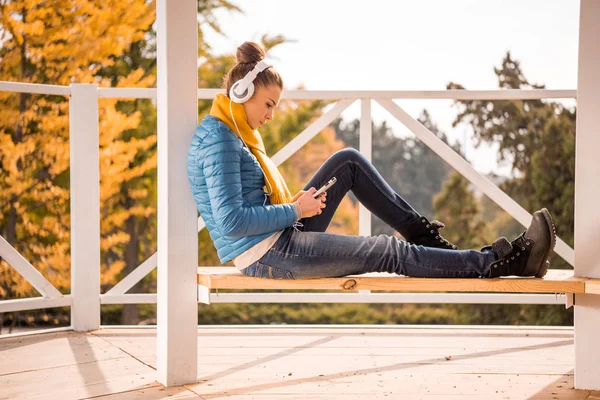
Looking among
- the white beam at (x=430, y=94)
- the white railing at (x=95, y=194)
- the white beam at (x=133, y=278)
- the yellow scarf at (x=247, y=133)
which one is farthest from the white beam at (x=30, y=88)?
the yellow scarf at (x=247, y=133)

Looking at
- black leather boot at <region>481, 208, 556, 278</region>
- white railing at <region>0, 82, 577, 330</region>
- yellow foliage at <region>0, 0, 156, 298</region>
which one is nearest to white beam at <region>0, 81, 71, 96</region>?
white railing at <region>0, 82, 577, 330</region>

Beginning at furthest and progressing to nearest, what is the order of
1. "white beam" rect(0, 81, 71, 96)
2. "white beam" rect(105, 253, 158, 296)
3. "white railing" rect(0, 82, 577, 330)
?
1. "white beam" rect(105, 253, 158, 296)
2. "white railing" rect(0, 82, 577, 330)
3. "white beam" rect(0, 81, 71, 96)

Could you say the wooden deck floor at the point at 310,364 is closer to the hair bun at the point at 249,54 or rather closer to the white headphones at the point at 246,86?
the white headphones at the point at 246,86

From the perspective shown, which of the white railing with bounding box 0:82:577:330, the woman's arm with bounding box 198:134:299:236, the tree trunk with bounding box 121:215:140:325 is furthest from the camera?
the tree trunk with bounding box 121:215:140:325

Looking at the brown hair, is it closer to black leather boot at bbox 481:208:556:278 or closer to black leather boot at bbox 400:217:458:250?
black leather boot at bbox 400:217:458:250

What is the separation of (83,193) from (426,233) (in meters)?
1.70

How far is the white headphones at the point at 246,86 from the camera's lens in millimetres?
2312

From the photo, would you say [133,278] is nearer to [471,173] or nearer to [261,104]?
A: [261,104]

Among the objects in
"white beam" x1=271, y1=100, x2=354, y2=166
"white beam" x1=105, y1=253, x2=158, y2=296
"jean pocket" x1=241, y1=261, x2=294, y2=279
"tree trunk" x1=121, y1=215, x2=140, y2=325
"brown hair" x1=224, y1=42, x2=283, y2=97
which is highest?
"brown hair" x1=224, y1=42, x2=283, y2=97

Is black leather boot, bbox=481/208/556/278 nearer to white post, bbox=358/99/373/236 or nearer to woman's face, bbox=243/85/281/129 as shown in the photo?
woman's face, bbox=243/85/281/129

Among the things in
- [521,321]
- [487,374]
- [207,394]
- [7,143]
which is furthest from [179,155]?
[521,321]

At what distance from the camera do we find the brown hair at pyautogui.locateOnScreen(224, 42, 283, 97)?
2.34 meters

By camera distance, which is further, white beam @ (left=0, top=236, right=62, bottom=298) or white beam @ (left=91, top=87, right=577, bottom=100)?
white beam @ (left=91, top=87, right=577, bottom=100)

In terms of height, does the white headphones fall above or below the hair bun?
below
